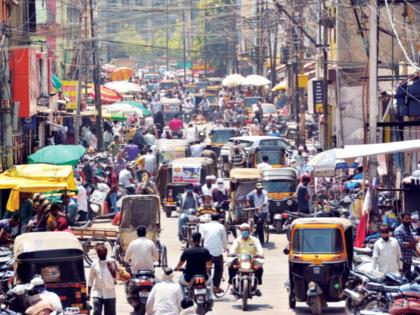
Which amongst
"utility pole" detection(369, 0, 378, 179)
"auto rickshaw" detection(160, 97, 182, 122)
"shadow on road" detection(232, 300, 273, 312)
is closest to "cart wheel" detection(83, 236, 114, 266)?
"shadow on road" detection(232, 300, 273, 312)

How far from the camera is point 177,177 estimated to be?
38.8 meters

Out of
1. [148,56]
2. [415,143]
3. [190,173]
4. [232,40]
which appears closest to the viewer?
[415,143]

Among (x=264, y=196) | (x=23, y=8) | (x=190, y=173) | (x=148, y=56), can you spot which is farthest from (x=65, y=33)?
(x=148, y=56)

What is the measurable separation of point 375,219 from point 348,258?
458 cm

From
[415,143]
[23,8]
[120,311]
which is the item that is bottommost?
[120,311]

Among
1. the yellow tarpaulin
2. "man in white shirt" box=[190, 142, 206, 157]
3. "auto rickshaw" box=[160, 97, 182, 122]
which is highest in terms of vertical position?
"auto rickshaw" box=[160, 97, 182, 122]

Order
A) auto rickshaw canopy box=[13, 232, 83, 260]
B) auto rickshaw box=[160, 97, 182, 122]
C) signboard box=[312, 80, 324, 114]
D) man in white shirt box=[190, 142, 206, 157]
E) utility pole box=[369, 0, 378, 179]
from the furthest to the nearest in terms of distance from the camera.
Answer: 1. auto rickshaw box=[160, 97, 182, 122]
2. signboard box=[312, 80, 324, 114]
3. man in white shirt box=[190, 142, 206, 157]
4. utility pole box=[369, 0, 378, 179]
5. auto rickshaw canopy box=[13, 232, 83, 260]

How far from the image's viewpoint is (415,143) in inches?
1053

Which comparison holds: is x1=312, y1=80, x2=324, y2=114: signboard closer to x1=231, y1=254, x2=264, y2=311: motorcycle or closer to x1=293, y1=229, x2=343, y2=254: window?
x1=231, y1=254, x2=264, y2=311: motorcycle

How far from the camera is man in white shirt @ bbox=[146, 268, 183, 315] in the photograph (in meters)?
17.7

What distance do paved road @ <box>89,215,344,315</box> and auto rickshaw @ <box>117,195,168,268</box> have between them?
115cm

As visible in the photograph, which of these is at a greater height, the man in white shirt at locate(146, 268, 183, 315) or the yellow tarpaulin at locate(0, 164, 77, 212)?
the yellow tarpaulin at locate(0, 164, 77, 212)

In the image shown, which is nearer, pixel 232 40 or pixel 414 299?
pixel 414 299

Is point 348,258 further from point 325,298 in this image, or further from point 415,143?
point 415,143
